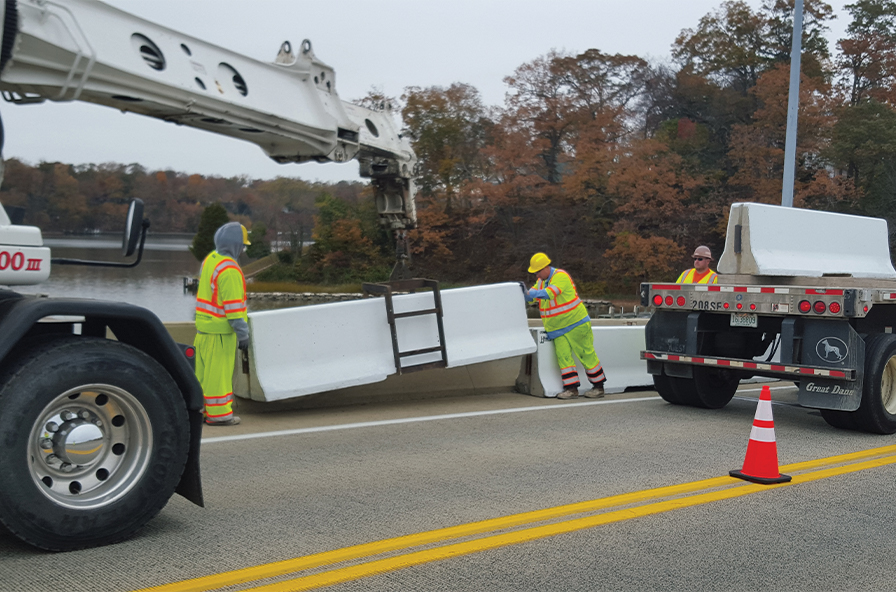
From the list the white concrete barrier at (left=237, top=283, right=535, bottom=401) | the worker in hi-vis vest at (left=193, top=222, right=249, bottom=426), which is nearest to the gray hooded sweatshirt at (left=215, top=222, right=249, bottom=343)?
the worker in hi-vis vest at (left=193, top=222, right=249, bottom=426)

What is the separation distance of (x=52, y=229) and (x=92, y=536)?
6.83ft

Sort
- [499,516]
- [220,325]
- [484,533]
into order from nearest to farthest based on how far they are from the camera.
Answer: [484,533] → [499,516] → [220,325]

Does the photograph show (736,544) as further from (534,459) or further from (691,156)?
(691,156)

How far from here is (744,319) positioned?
983cm

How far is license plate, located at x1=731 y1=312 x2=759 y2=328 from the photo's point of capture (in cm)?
972

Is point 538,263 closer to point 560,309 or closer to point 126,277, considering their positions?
point 560,309

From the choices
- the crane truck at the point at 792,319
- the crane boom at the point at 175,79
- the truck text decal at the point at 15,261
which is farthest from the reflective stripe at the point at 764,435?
the crane boom at the point at 175,79

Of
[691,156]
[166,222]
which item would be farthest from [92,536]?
[691,156]

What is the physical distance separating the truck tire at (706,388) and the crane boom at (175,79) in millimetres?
6136

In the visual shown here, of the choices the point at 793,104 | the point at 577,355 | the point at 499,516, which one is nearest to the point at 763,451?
the point at 499,516

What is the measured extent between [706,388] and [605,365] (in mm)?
1672

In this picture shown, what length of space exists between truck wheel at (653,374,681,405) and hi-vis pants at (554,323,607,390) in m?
0.82

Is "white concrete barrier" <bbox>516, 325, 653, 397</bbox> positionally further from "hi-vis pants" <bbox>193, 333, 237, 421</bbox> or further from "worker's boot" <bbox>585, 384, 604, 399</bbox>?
"hi-vis pants" <bbox>193, 333, 237, 421</bbox>

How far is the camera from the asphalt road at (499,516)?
4.52 m
